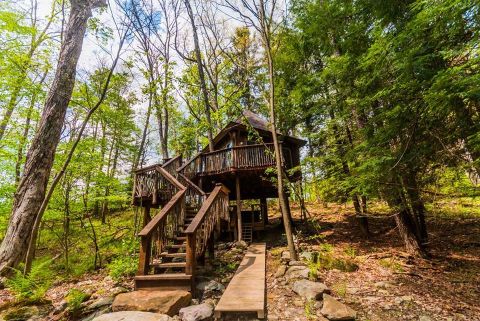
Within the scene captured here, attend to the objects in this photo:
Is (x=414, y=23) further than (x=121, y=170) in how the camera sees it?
No

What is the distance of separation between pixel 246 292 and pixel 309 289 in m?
1.19

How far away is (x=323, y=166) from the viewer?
10.4 m

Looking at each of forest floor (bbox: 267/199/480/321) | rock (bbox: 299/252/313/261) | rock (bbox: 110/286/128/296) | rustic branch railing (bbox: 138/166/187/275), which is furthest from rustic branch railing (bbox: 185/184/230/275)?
rock (bbox: 299/252/313/261)

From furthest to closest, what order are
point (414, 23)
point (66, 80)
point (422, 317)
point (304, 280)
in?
point (66, 80), point (304, 280), point (414, 23), point (422, 317)

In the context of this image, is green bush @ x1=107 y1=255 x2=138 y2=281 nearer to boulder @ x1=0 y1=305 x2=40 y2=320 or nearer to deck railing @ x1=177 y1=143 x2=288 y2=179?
boulder @ x1=0 y1=305 x2=40 y2=320

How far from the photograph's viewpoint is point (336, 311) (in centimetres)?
371

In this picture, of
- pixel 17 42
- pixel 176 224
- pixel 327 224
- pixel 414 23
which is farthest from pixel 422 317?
pixel 17 42

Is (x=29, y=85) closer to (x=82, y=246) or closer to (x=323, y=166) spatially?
(x=82, y=246)

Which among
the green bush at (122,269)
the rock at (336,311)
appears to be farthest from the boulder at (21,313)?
the rock at (336,311)

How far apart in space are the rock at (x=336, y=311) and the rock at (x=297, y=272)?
4.07 feet

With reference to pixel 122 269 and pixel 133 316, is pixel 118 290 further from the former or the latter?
pixel 133 316

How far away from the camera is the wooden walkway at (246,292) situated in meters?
3.68

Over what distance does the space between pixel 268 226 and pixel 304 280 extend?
9.62 meters

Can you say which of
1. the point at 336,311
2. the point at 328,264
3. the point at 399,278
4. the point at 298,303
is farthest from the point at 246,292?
the point at 399,278
